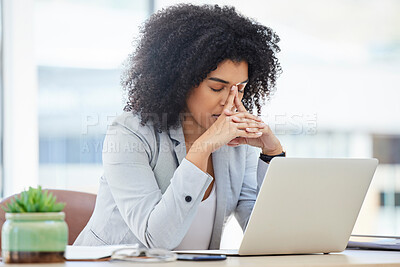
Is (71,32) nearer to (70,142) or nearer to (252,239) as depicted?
(70,142)

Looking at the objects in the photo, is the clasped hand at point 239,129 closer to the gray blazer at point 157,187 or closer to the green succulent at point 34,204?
the gray blazer at point 157,187

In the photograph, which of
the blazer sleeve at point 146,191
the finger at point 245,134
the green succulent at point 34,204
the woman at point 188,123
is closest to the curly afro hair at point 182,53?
the woman at point 188,123

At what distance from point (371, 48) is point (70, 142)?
119 inches

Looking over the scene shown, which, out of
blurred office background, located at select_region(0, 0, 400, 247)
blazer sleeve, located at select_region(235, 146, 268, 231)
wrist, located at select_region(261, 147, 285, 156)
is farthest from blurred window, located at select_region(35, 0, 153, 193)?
wrist, located at select_region(261, 147, 285, 156)

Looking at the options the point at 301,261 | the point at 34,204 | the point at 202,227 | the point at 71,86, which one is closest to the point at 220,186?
the point at 202,227

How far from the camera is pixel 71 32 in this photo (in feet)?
9.58

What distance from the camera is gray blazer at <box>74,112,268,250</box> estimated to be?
132cm

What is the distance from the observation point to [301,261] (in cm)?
107

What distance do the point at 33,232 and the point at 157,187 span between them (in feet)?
1.78

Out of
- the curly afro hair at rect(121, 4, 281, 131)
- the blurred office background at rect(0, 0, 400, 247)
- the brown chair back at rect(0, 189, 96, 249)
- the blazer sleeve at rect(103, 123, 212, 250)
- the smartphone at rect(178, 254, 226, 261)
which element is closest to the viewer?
the smartphone at rect(178, 254, 226, 261)

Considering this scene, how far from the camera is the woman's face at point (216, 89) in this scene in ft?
5.11

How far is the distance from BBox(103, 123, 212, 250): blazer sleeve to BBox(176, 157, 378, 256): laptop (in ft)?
0.46

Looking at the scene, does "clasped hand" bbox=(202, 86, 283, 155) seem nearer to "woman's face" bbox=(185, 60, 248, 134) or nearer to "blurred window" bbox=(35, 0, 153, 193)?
"woman's face" bbox=(185, 60, 248, 134)

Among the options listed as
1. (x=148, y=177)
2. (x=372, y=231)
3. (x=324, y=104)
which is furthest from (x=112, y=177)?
(x=372, y=231)
